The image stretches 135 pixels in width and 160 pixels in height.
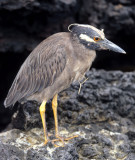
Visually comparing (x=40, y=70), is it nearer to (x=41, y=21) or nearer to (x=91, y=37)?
(x=91, y=37)

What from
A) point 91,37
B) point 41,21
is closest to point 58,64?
point 91,37

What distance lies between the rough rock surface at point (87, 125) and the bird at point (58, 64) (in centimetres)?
21

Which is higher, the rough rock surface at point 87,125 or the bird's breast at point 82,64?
the bird's breast at point 82,64

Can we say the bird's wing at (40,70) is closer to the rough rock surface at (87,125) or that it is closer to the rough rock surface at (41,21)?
the rough rock surface at (87,125)

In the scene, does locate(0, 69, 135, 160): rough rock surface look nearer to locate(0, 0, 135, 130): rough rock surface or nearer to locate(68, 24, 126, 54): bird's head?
locate(68, 24, 126, 54): bird's head

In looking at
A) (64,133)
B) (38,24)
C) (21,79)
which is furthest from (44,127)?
(38,24)

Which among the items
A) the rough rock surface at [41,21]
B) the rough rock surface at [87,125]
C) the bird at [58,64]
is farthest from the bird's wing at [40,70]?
the rough rock surface at [41,21]

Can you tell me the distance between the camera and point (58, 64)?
3.30 m

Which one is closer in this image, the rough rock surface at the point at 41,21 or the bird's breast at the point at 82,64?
the bird's breast at the point at 82,64

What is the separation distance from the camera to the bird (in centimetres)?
326

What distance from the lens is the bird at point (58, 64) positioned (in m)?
3.26

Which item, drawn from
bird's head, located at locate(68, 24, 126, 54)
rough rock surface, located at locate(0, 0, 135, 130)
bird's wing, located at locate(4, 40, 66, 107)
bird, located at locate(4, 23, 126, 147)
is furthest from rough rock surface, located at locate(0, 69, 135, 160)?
rough rock surface, located at locate(0, 0, 135, 130)

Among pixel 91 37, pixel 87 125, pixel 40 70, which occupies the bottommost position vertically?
pixel 87 125

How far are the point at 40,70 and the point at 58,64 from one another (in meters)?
0.26
